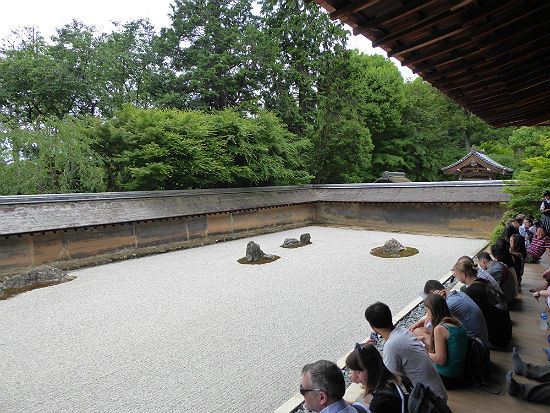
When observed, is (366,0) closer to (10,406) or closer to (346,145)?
(10,406)

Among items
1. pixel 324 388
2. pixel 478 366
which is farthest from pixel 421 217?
pixel 324 388

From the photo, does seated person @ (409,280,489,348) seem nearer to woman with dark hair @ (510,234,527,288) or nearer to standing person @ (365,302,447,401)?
standing person @ (365,302,447,401)

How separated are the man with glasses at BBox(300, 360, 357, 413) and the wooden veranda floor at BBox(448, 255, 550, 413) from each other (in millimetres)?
1498

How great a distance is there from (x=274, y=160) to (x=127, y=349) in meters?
13.0

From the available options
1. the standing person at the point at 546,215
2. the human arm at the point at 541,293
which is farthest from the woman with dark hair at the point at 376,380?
the standing person at the point at 546,215

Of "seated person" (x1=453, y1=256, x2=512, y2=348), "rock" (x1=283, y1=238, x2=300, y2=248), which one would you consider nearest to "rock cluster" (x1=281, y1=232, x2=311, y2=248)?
"rock" (x1=283, y1=238, x2=300, y2=248)

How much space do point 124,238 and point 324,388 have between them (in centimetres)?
1063

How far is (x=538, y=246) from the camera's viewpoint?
644 cm

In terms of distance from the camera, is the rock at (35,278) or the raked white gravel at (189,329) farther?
the rock at (35,278)

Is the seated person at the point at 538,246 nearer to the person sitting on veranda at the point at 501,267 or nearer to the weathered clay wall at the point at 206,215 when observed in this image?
the person sitting on veranda at the point at 501,267

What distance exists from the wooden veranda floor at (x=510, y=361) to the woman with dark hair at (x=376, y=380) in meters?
1.07

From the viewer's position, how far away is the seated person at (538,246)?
610 cm

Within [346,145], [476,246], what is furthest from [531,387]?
[346,145]

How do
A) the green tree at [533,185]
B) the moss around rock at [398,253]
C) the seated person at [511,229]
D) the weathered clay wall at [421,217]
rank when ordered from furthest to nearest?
the weathered clay wall at [421,217]
the moss around rock at [398,253]
the green tree at [533,185]
the seated person at [511,229]
